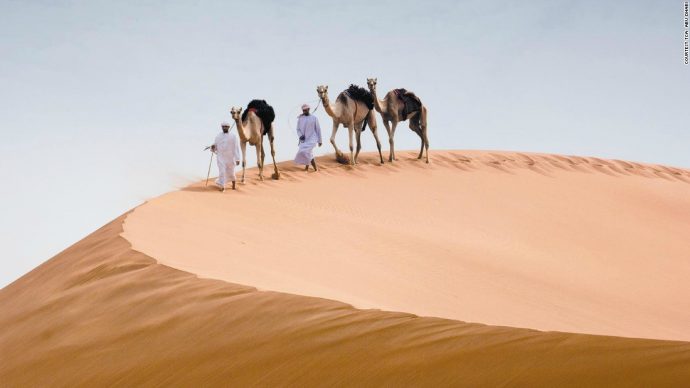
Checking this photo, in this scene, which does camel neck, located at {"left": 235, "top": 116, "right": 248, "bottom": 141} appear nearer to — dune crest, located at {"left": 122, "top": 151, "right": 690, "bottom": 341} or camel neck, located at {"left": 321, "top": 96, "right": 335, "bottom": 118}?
dune crest, located at {"left": 122, "top": 151, "right": 690, "bottom": 341}

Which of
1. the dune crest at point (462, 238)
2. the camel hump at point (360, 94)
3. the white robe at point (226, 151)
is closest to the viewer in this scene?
the dune crest at point (462, 238)

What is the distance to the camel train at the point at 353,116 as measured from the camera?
15898mm

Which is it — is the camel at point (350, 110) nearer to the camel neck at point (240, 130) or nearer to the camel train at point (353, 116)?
the camel train at point (353, 116)

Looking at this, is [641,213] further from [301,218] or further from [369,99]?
[301,218]

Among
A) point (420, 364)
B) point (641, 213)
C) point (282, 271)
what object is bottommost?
point (641, 213)

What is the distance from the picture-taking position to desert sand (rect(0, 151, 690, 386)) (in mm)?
3691

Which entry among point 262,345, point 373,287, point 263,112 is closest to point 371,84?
point 263,112

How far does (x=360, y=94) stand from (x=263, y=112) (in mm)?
3203

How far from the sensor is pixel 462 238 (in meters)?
14.3

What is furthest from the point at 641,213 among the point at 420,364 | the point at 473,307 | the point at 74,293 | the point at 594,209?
the point at 420,364

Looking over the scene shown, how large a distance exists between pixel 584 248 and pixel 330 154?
310 inches

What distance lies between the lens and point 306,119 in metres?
17.2

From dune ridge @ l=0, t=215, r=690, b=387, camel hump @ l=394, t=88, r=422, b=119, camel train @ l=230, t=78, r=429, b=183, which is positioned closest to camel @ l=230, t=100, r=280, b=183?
camel train @ l=230, t=78, r=429, b=183

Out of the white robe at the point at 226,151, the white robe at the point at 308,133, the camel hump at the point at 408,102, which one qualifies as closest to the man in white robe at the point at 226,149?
the white robe at the point at 226,151
